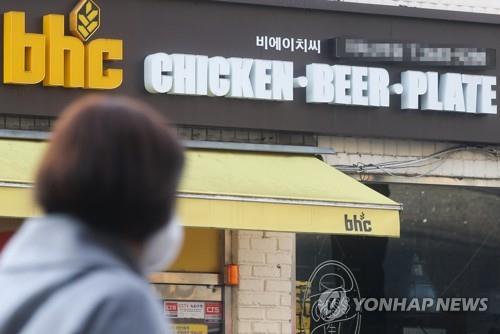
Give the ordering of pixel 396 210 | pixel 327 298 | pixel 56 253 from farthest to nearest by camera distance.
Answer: pixel 327 298 < pixel 396 210 < pixel 56 253

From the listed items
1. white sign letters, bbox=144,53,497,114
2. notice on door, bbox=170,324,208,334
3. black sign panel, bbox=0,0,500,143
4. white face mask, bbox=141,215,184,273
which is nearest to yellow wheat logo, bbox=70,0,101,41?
black sign panel, bbox=0,0,500,143

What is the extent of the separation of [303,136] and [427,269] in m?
1.51

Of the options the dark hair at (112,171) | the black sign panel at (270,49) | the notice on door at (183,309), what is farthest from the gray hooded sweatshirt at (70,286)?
the notice on door at (183,309)

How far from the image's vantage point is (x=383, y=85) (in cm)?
1002

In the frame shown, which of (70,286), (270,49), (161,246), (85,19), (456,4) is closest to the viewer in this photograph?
(70,286)

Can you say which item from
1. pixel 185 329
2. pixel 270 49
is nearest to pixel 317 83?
pixel 270 49

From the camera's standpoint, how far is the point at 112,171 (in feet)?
6.55

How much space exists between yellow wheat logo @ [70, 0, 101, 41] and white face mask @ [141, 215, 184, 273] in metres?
6.90

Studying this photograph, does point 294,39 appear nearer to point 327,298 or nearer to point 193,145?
point 193,145

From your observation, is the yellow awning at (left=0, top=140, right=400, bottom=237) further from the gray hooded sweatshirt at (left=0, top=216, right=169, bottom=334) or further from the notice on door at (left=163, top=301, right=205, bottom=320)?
the gray hooded sweatshirt at (left=0, top=216, right=169, bottom=334)

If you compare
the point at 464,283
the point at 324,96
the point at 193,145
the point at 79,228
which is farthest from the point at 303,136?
the point at 79,228

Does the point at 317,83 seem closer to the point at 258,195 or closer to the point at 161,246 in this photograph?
the point at 258,195

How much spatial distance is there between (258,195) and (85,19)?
1.93 m

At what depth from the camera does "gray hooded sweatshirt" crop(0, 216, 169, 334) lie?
6.34 ft
